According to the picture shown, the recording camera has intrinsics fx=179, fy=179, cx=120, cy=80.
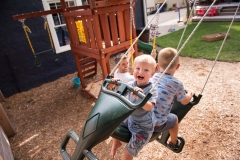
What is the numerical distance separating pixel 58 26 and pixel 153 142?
4.48 metres

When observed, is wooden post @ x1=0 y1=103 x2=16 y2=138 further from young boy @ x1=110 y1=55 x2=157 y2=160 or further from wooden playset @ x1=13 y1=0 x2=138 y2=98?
young boy @ x1=110 y1=55 x2=157 y2=160

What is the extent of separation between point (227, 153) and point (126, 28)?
2.83 m

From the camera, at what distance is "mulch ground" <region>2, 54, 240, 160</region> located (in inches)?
103

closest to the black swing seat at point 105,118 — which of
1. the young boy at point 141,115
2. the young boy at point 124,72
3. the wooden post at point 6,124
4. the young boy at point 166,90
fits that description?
the young boy at point 141,115

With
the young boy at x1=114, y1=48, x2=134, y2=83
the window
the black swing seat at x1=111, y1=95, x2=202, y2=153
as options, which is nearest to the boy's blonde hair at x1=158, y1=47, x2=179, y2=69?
the black swing seat at x1=111, y1=95, x2=202, y2=153

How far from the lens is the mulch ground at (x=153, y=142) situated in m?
2.62

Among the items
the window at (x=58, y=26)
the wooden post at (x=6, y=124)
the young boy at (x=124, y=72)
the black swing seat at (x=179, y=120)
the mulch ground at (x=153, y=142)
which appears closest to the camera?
the black swing seat at (x=179, y=120)

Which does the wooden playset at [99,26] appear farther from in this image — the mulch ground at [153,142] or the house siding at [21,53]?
the house siding at [21,53]

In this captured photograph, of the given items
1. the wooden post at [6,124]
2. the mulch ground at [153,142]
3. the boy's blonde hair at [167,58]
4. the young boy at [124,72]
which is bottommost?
the mulch ground at [153,142]

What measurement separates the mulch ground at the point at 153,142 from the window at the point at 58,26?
125cm

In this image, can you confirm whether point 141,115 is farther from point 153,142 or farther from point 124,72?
point 153,142

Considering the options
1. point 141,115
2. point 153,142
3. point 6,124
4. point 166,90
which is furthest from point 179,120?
point 6,124

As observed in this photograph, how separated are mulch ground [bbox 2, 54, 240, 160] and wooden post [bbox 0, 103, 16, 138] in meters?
0.12

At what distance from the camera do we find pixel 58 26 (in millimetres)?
5520
